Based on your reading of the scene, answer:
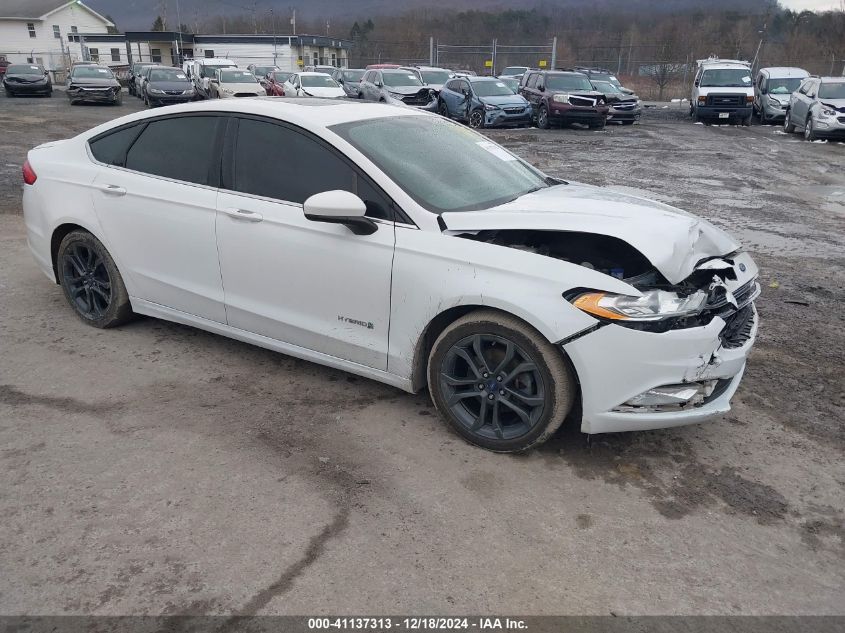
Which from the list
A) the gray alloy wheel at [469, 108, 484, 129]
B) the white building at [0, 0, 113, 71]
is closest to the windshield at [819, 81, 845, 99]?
the gray alloy wheel at [469, 108, 484, 129]

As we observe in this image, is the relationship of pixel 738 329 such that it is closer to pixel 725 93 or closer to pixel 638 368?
pixel 638 368

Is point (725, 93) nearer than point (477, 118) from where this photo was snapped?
No

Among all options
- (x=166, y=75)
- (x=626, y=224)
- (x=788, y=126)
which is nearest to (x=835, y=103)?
(x=788, y=126)

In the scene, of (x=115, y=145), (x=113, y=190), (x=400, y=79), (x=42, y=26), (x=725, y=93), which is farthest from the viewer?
A: (x=42, y=26)

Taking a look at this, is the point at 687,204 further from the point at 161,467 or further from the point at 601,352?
the point at 161,467

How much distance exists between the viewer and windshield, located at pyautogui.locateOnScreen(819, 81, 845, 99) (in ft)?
60.3

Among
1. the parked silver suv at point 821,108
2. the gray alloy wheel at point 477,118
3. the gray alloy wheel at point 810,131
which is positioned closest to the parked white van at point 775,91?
the parked silver suv at point 821,108

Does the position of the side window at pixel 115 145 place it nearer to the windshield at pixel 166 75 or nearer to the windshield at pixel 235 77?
the windshield at pixel 235 77

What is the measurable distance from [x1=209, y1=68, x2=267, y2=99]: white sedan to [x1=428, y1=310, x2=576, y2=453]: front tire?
23.4 metres

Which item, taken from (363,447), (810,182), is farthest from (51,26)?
(363,447)

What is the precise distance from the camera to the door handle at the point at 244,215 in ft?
13.1

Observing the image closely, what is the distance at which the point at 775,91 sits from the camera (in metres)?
23.5

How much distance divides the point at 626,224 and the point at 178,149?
286 centimetres

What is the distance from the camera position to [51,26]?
6781 centimetres
